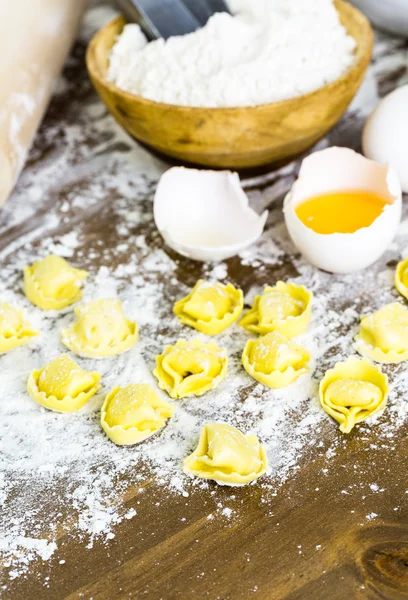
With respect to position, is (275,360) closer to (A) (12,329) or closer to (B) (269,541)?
(B) (269,541)

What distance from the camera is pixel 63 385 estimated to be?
2.89 ft

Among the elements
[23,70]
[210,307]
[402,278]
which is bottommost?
[402,278]

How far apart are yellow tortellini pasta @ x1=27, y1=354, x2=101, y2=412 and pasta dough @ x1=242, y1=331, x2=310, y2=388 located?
203mm

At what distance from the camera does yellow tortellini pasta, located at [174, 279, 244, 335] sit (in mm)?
971

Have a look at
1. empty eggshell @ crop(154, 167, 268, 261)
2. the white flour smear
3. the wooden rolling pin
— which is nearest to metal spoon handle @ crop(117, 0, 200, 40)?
the wooden rolling pin

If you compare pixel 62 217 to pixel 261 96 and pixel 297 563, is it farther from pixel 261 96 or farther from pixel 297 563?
pixel 297 563

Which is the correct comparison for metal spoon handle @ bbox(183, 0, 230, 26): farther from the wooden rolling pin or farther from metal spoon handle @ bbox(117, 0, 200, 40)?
the wooden rolling pin

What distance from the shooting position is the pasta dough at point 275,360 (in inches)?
35.0

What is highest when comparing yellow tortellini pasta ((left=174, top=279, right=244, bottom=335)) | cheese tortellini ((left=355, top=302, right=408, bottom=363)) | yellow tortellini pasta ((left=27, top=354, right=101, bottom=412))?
yellow tortellini pasta ((left=27, top=354, right=101, bottom=412))

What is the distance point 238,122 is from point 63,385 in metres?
0.46

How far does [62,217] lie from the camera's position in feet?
3.94

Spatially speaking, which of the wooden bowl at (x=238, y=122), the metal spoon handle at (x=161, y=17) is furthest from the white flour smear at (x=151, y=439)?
the metal spoon handle at (x=161, y=17)

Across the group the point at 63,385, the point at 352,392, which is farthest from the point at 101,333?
the point at 352,392

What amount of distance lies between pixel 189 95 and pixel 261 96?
0.11m
